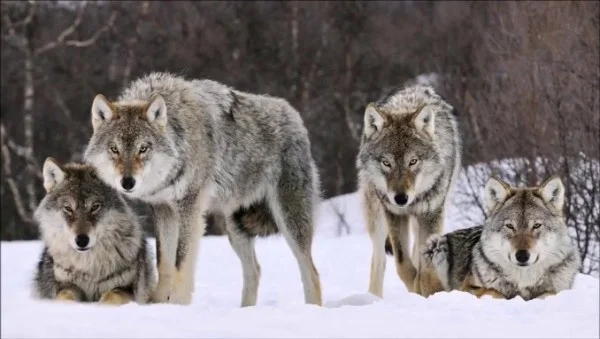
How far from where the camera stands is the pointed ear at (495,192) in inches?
253

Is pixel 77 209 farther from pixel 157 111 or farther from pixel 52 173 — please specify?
pixel 157 111

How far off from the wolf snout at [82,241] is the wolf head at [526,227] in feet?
8.06

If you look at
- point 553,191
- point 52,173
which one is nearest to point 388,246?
point 553,191

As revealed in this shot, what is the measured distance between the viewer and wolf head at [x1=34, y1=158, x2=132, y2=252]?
20.4 ft

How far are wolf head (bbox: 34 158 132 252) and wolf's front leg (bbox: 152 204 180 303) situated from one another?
0.35m

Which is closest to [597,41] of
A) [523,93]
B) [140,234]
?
[523,93]

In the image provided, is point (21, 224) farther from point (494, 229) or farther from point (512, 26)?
point (494, 229)

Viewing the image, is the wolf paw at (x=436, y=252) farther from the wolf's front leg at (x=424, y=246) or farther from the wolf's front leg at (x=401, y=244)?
the wolf's front leg at (x=401, y=244)

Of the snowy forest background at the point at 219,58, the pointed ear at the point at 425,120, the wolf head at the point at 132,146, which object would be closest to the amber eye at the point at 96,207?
the wolf head at the point at 132,146

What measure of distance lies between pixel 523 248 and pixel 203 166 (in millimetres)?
2189

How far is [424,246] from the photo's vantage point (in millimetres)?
6887

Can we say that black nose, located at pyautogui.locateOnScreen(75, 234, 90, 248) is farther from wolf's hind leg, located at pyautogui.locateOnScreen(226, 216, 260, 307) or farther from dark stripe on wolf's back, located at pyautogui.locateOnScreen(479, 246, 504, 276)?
dark stripe on wolf's back, located at pyautogui.locateOnScreen(479, 246, 504, 276)

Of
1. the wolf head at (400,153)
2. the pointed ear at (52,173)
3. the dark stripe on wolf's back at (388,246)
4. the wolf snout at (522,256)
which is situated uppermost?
the wolf head at (400,153)

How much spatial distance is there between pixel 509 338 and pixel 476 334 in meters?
0.16
